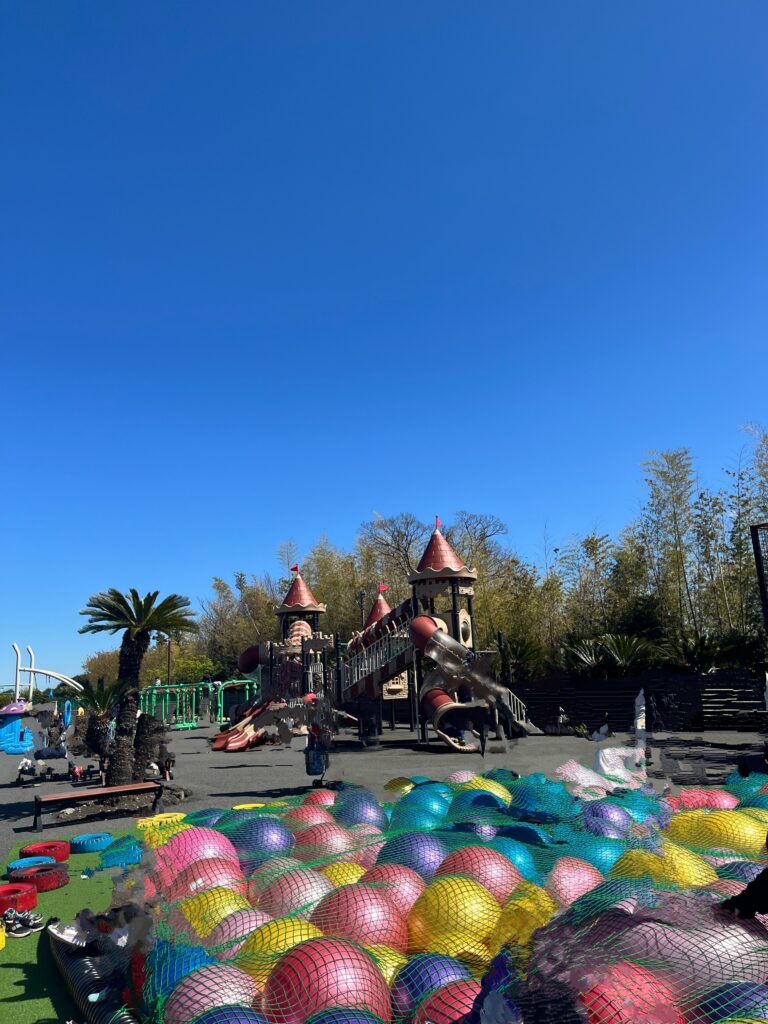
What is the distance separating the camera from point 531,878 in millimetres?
5301

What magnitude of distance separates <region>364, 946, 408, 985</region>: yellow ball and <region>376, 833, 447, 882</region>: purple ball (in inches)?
46.8

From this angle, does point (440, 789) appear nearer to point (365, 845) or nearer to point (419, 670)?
point (365, 845)

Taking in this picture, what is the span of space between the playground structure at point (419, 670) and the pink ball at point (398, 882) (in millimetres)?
8593

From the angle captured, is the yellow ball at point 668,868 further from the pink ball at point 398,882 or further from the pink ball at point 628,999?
the pink ball at point 628,999

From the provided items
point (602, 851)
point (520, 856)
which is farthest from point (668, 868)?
point (520, 856)

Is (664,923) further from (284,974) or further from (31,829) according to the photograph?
(31,829)

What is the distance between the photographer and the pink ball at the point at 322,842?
20.1 feet

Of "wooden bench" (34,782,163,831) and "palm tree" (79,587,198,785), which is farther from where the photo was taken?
"palm tree" (79,587,198,785)

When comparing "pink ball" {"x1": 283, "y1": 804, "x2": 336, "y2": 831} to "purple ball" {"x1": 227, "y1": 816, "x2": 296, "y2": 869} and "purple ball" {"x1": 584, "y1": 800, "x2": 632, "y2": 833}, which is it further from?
"purple ball" {"x1": 584, "y1": 800, "x2": 632, "y2": 833}

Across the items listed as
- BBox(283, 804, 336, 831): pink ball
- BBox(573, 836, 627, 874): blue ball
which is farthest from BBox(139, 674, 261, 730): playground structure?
BBox(573, 836, 627, 874): blue ball

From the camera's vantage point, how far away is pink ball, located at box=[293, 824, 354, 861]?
6.13 m

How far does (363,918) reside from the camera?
4.34m

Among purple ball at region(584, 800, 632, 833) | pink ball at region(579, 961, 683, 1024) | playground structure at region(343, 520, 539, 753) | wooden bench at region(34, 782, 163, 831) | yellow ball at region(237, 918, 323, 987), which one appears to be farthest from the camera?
playground structure at region(343, 520, 539, 753)

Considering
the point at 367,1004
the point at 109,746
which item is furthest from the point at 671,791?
the point at 109,746
